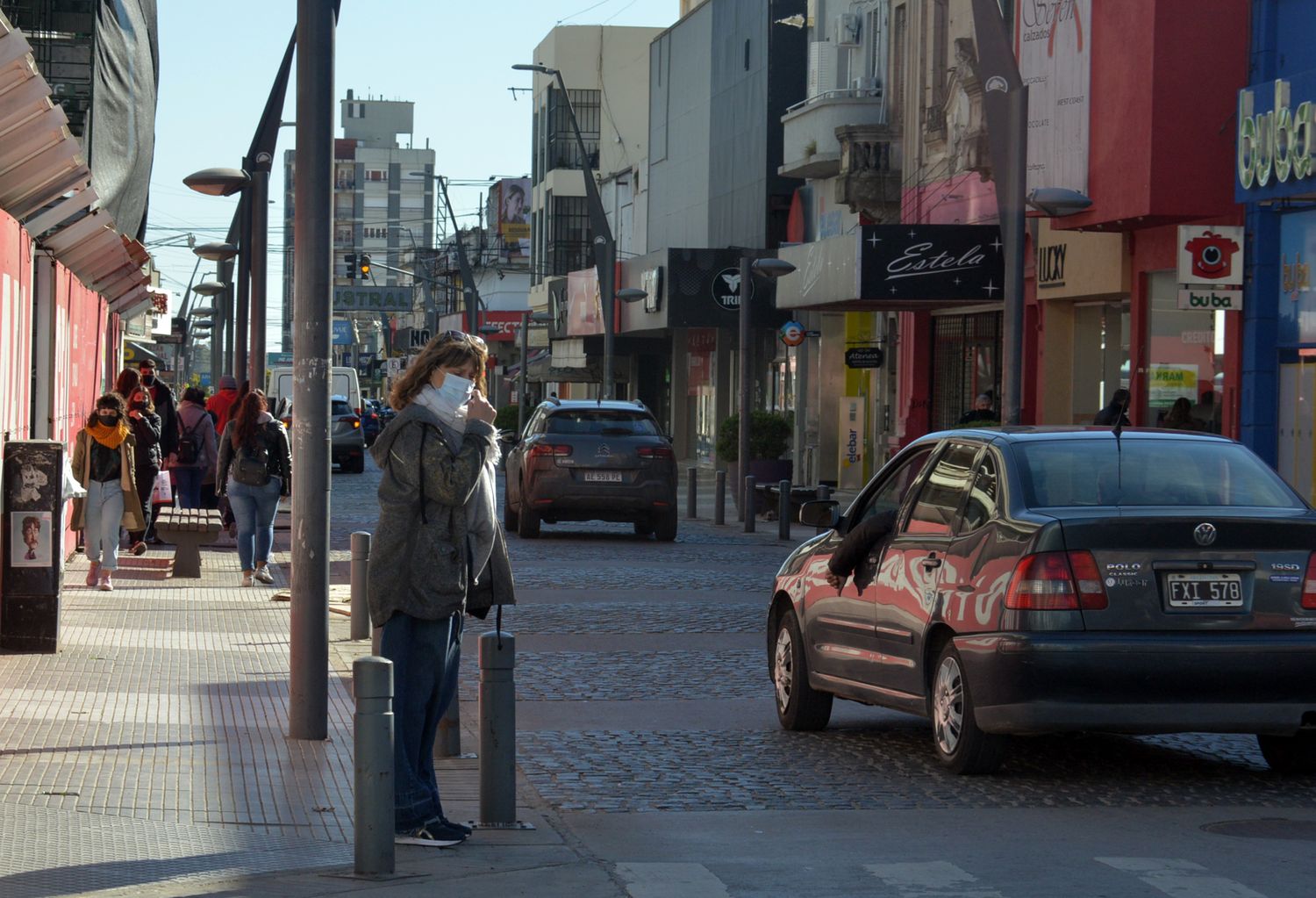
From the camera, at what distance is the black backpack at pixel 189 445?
75.5 feet

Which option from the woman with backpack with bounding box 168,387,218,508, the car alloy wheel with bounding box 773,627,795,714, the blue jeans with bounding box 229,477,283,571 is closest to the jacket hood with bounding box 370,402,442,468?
the car alloy wheel with bounding box 773,627,795,714

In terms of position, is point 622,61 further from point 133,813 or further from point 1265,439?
point 133,813

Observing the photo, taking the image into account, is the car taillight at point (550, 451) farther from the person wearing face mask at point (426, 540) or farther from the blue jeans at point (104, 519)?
the person wearing face mask at point (426, 540)

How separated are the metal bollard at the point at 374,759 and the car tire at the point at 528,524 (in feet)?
61.1

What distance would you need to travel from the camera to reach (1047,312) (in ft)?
95.1

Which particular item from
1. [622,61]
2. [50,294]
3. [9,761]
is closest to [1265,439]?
[50,294]

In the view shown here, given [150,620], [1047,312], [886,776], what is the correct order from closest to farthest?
[886,776], [150,620], [1047,312]

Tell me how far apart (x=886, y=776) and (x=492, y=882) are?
→ 9.54 feet

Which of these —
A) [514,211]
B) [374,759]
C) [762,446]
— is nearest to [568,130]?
[514,211]

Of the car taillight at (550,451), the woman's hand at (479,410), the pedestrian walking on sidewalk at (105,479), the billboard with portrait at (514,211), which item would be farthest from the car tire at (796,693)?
the billboard with portrait at (514,211)

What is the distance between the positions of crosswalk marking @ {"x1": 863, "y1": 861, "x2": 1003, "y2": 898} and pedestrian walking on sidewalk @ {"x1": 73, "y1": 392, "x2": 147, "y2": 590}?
11.3 meters

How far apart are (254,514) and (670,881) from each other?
12.2 m

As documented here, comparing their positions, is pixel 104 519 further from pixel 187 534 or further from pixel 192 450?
pixel 192 450

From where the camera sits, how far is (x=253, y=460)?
17.8 meters
